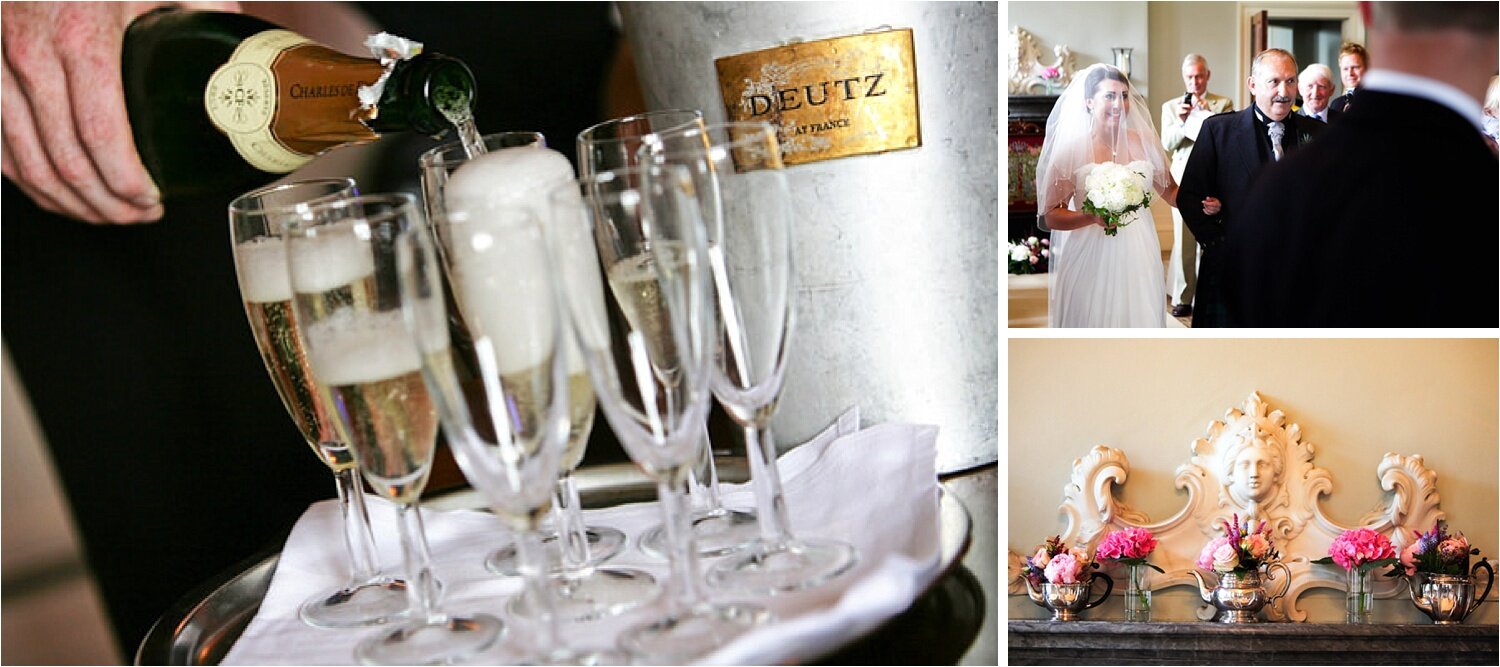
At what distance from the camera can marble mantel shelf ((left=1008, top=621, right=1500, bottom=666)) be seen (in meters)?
2.97

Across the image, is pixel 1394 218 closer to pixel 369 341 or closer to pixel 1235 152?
pixel 1235 152

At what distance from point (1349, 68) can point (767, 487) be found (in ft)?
3.80

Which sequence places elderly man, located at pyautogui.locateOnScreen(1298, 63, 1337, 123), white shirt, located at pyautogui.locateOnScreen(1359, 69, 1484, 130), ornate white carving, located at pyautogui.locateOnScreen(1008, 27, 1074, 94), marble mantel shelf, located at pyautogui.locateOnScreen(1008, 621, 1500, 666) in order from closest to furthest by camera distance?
white shirt, located at pyautogui.locateOnScreen(1359, 69, 1484, 130)
ornate white carving, located at pyautogui.locateOnScreen(1008, 27, 1074, 94)
elderly man, located at pyautogui.locateOnScreen(1298, 63, 1337, 123)
marble mantel shelf, located at pyautogui.locateOnScreen(1008, 621, 1500, 666)

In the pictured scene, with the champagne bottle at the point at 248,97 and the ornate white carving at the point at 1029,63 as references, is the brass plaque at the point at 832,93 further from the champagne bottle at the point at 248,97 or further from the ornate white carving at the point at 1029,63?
the ornate white carving at the point at 1029,63

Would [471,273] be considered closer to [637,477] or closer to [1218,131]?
[637,477]

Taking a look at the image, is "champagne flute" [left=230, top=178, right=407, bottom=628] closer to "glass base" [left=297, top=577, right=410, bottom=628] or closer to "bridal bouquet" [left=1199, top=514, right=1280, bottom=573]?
"glass base" [left=297, top=577, right=410, bottom=628]

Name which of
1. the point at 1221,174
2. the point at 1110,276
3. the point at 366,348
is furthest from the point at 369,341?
the point at 1110,276

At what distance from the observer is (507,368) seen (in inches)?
20.7

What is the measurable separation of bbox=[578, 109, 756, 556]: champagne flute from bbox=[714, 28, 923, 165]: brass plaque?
149 millimetres

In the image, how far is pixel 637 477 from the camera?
0.92 meters

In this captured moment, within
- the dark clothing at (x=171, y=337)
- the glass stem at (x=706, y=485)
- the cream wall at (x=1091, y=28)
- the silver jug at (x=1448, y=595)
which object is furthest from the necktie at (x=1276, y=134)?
the silver jug at (x=1448, y=595)

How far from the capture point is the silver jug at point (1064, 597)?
2979mm

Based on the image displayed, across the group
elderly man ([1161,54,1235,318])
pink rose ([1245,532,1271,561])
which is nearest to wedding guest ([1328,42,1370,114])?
elderly man ([1161,54,1235,318])

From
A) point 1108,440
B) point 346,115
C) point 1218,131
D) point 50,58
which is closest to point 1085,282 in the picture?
point 1218,131
